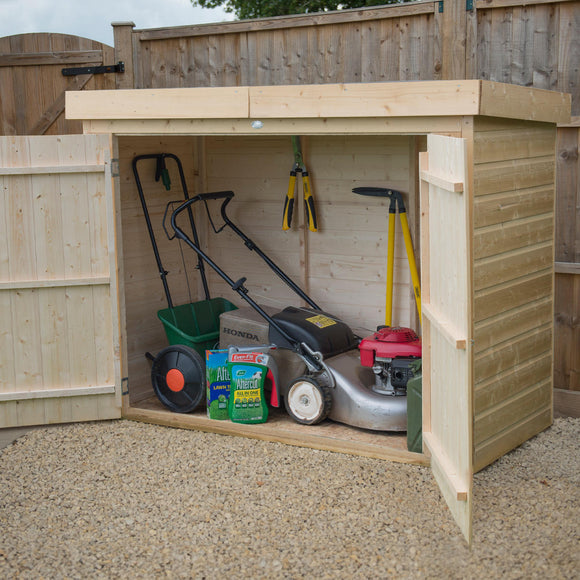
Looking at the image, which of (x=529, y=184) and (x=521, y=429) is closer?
(x=529, y=184)

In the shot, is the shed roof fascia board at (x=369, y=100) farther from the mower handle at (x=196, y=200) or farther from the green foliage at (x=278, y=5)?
the green foliage at (x=278, y=5)

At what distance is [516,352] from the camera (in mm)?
4930

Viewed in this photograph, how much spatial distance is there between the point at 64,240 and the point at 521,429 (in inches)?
119

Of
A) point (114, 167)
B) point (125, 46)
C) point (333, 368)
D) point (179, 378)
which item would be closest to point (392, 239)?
point (333, 368)

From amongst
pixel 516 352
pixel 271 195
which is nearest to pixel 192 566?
pixel 516 352

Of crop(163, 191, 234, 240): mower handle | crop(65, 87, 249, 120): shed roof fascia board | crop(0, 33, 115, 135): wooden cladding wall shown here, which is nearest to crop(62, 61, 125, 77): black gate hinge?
crop(0, 33, 115, 135): wooden cladding wall

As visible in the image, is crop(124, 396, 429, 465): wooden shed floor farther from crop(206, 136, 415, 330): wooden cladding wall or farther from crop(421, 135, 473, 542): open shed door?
crop(206, 136, 415, 330): wooden cladding wall

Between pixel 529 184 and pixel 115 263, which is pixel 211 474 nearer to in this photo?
pixel 115 263

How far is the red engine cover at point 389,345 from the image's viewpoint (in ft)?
17.3

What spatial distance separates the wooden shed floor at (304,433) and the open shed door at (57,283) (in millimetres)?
347

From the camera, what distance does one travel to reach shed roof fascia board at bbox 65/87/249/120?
4.99m

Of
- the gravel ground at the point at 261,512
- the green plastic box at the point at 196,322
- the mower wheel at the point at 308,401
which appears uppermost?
the green plastic box at the point at 196,322

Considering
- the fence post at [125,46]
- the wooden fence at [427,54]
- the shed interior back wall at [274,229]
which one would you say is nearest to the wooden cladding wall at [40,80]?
the fence post at [125,46]

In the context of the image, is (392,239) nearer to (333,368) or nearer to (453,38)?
(333,368)
